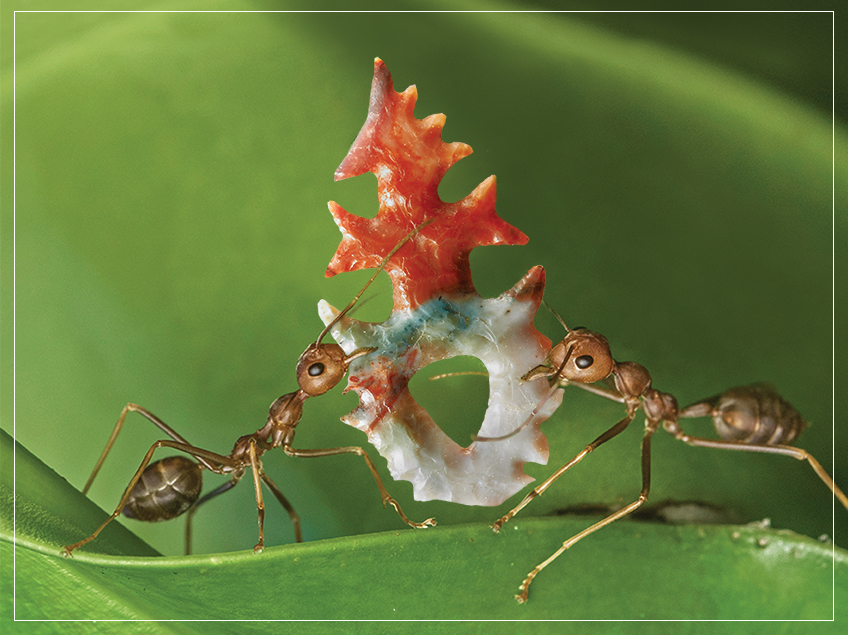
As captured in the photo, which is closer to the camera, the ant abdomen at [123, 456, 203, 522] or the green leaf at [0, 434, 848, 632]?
the green leaf at [0, 434, 848, 632]

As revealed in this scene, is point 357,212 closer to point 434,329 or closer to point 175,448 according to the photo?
point 434,329

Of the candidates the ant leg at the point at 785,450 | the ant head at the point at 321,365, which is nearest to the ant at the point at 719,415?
the ant leg at the point at 785,450

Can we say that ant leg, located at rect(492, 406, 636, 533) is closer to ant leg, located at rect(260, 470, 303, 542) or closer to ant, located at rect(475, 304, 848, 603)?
ant, located at rect(475, 304, 848, 603)

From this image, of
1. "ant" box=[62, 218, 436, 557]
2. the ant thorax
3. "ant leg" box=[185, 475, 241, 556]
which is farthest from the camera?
"ant leg" box=[185, 475, 241, 556]

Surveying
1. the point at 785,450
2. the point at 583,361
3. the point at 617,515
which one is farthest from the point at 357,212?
the point at 785,450

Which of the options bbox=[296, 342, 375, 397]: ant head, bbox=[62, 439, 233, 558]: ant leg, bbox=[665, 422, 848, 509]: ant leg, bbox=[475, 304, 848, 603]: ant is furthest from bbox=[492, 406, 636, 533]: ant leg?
bbox=[62, 439, 233, 558]: ant leg

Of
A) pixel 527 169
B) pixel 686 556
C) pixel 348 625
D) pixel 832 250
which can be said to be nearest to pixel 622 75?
pixel 527 169

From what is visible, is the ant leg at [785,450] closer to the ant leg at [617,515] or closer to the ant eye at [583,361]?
the ant leg at [617,515]
